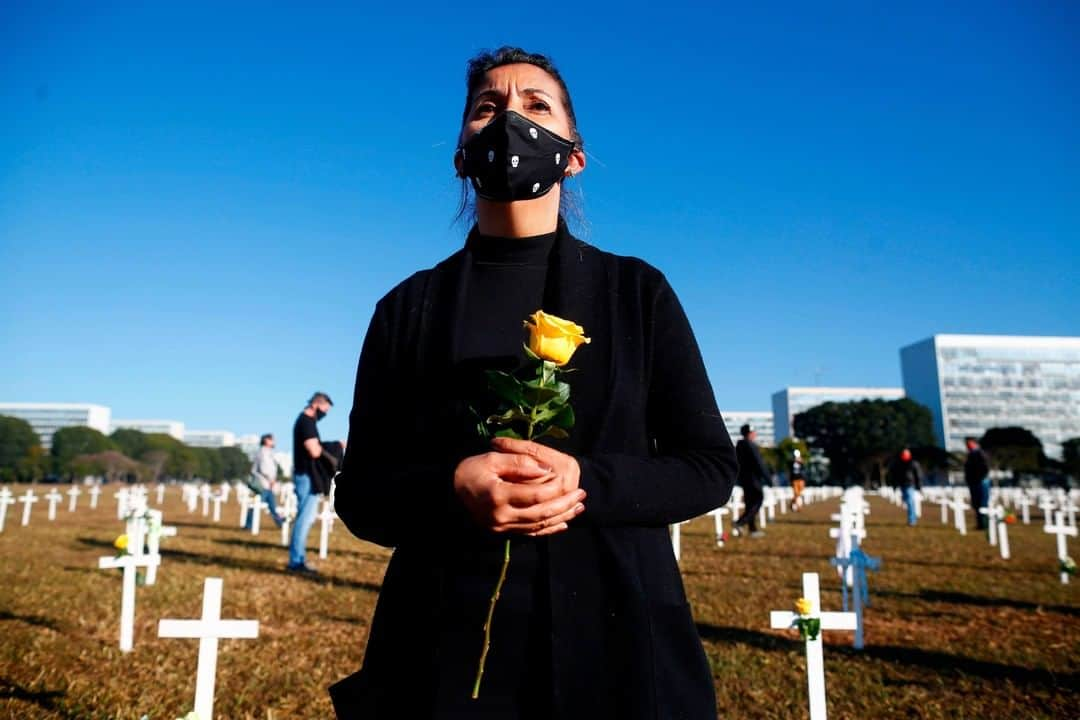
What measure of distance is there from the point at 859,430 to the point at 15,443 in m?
105

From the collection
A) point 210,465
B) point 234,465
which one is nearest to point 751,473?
point 210,465

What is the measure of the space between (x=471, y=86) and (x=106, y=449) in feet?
357

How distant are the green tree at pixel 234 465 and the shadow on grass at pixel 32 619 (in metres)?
118

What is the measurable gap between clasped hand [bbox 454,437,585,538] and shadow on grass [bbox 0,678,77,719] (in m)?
4.96

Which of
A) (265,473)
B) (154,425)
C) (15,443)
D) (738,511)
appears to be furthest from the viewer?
(154,425)

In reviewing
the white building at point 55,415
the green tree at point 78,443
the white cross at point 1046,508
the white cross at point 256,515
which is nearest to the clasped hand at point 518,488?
the white cross at point 1046,508

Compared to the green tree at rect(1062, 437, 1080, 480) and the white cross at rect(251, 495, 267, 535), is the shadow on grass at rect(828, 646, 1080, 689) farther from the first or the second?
the green tree at rect(1062, 437, 1080, 480)

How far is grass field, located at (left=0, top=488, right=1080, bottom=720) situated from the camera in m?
4.89

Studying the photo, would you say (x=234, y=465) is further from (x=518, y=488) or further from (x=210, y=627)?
(x=518, y=488)

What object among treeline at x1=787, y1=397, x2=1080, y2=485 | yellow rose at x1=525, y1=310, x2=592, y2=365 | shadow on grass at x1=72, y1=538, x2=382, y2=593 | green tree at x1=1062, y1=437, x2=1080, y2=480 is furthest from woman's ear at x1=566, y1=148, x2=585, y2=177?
treeline at x1=787, y1=397, x2=1080, y2=485

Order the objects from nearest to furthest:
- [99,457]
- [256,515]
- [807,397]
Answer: [256,515] < [99,457] < [807,397]

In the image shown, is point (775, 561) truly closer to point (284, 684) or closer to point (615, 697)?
point (284, 684)

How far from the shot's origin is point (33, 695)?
15.7 feet

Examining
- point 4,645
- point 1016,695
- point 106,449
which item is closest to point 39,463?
point 106,449
